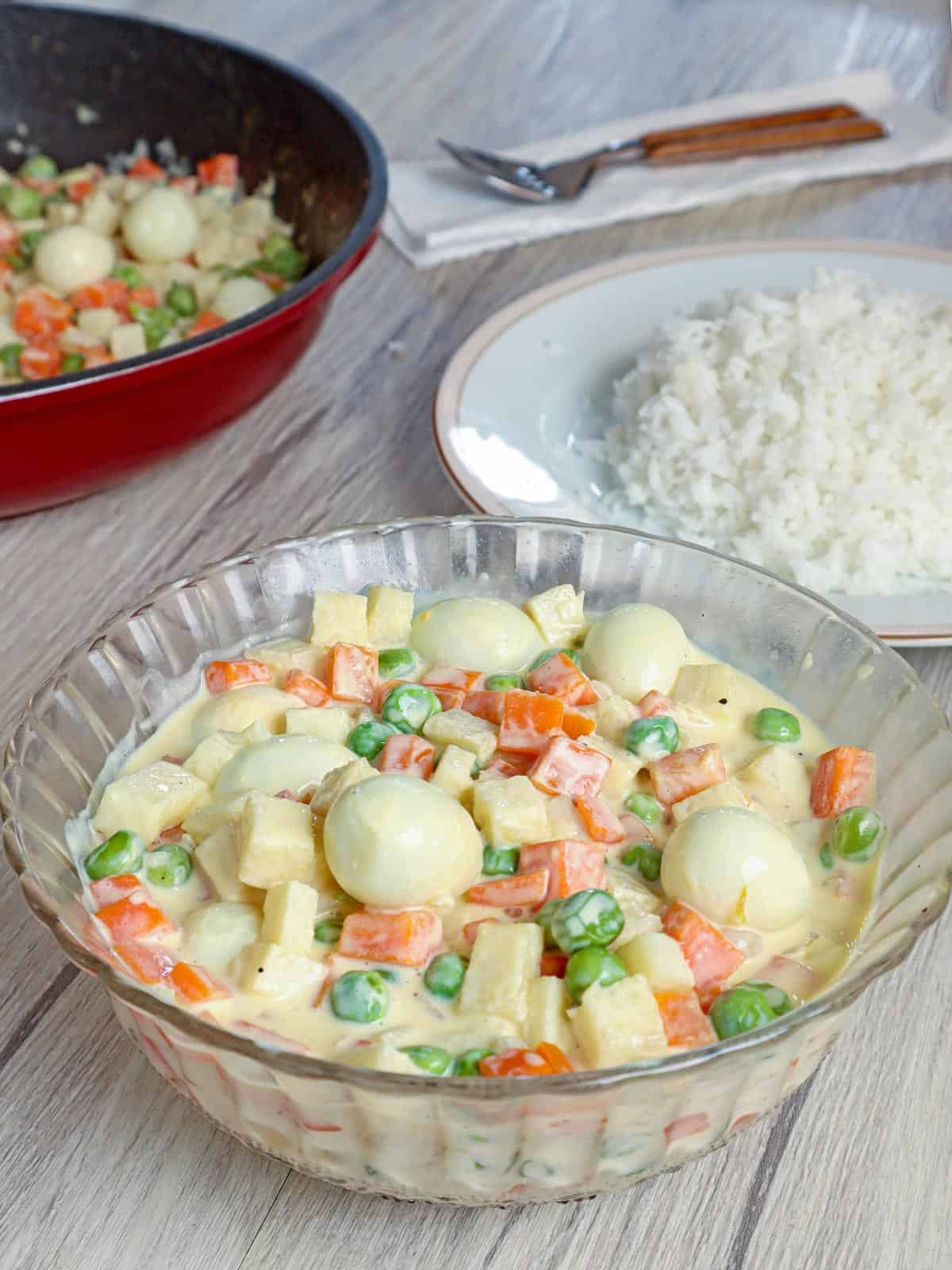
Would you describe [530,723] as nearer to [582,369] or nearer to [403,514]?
[403,514]

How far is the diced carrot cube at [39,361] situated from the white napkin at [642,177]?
0.72 m

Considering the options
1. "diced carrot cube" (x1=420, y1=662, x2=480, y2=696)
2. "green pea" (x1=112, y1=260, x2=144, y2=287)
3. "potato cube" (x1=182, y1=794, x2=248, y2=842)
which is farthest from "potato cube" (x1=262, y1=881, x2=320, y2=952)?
"green pea" (x1=112, y1=260, x2=144, y2=287)

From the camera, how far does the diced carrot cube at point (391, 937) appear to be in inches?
43.6

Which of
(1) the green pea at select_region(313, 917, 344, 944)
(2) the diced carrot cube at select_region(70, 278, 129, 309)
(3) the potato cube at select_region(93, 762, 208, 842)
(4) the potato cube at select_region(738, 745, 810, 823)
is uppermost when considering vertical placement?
(3) the potato cube at select_region(93, 762, 208, 842)

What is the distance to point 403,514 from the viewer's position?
193cm

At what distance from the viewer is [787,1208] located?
1179 mm

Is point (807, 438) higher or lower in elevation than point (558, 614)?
lower

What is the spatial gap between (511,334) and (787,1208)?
1285 millimetres

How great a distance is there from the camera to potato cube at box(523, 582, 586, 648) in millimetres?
1468

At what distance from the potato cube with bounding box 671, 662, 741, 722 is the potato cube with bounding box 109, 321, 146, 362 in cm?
100

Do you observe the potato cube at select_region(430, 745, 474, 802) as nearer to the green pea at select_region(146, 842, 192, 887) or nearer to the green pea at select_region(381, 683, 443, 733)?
the green pea at select_region(381, 683, 443, 733)

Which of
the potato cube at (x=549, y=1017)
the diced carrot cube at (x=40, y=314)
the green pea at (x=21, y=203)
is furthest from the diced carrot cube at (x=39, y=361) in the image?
the potato cube at (x=549, y=1017)

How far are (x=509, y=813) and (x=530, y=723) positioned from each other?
122 mm

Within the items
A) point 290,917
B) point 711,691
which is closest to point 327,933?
point 290,917
